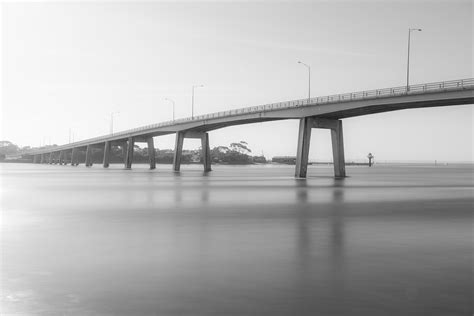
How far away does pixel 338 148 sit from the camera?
69812 millimetres

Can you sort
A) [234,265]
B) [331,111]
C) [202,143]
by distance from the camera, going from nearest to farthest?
[234,265] → [331,111] → [202,143]

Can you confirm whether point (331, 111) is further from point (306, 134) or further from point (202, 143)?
point (202, 143)

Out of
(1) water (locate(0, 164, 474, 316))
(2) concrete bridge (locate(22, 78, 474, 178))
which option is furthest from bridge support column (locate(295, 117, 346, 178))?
(1) water (locate(0, 164, 474, 316))

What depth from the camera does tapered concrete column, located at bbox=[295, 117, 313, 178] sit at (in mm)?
66312

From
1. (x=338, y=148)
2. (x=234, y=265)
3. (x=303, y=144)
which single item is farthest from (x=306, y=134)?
(x=234, y=265)

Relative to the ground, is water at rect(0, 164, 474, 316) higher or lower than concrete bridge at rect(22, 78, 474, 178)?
lower

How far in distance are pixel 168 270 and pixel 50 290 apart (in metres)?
2.24

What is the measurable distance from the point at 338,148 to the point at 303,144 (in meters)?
6.49

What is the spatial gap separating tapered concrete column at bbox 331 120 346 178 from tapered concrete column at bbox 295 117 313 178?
4.65 meters

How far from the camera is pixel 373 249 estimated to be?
38.6ft

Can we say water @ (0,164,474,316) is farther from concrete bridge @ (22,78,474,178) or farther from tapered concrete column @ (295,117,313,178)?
tapered concrete column @ (295,117,313,178)

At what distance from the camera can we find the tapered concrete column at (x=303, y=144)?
218 ft

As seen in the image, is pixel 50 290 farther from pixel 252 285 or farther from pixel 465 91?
pixel 465 91

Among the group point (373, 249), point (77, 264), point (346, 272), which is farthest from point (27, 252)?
point (373, 249)
